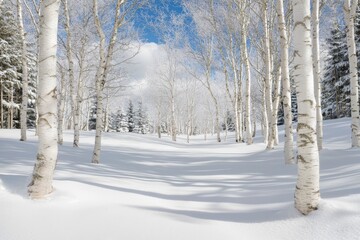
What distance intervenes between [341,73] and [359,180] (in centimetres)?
2904

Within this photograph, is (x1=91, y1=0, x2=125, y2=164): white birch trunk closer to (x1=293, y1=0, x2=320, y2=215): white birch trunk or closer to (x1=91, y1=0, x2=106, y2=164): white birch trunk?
(x1=91, y1=0, x2=106, y2=164): white birch trunk

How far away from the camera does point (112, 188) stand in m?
4.94

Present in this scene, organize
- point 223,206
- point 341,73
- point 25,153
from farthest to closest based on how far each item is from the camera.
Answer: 1. point 341,73
2. point 25,153
3. point 223,206

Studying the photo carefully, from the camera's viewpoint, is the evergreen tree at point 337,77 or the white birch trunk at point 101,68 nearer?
the white birch trunk at point 101,68

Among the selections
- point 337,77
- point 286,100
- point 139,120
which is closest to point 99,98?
point 286,100

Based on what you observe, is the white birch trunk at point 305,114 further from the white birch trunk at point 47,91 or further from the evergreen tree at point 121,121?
the evergreen tree at point 121,121

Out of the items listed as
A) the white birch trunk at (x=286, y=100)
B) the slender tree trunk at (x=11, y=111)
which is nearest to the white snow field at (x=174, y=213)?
the white birch trunk at (x=286, y=100)

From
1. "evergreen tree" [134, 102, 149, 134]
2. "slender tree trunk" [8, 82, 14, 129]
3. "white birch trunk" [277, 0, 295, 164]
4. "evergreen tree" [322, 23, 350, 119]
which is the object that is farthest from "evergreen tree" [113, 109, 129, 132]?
"white birch trunk" [277, 0, 295, 164]

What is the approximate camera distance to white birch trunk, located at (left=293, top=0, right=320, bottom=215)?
3561 mm

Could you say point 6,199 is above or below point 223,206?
above

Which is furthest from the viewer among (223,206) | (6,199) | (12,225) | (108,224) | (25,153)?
(25,153)

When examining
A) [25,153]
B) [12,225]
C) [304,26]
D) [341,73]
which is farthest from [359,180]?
[341,73]

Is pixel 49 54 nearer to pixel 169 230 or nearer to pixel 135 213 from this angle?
pixel 135 213

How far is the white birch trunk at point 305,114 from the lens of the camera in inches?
140
